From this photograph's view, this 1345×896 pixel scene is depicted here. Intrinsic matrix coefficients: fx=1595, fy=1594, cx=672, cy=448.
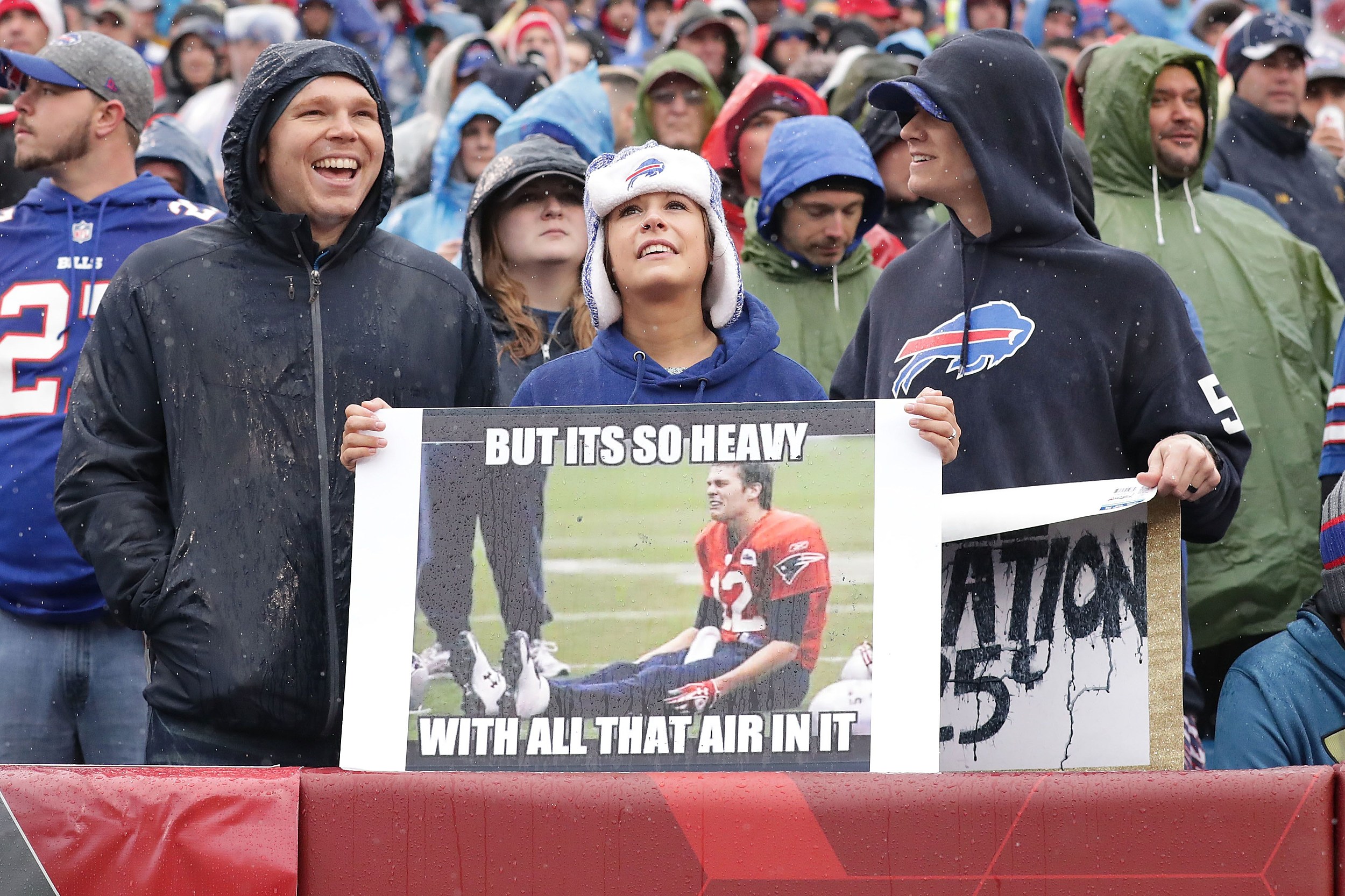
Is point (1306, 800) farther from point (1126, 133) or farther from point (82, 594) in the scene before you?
point (1126, 133)

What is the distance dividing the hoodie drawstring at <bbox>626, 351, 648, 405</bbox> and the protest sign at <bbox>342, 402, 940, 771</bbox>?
1.73ft

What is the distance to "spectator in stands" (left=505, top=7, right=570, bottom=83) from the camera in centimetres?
892

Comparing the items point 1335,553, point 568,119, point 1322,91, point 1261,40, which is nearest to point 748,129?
point 568,119

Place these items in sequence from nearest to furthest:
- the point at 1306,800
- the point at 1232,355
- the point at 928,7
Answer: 1. the point at 1306,800
2. the point at 1232,355
3. the point at 928,7

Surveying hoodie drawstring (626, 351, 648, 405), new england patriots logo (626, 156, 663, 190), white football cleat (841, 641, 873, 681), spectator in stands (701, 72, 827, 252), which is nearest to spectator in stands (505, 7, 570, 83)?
spectator in stands (701, 72, 827, 252)

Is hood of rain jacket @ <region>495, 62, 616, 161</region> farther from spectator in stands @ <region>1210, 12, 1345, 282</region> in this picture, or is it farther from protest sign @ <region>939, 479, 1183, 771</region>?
protest sign @ <region>939, 479, 1183, 771</region>

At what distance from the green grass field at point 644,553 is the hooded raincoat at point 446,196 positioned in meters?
3.71

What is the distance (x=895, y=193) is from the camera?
20.5ft

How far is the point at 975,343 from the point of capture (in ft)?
11.6

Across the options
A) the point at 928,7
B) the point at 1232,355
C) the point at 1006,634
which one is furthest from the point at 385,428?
the point at 928,7

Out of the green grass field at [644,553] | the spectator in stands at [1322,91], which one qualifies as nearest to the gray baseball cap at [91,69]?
the green grass field at [644,553]

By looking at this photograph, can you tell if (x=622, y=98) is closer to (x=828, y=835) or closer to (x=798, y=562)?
(x=798, y=562)

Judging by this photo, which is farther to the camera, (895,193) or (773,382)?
(895,193)

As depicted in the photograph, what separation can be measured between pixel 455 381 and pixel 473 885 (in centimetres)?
129
